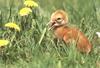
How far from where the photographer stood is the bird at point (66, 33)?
691 centimetres

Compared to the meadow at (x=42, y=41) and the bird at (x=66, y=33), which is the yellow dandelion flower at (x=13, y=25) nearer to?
the meadow at (x=42, y=41)

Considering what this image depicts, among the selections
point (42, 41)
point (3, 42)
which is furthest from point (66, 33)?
point (3, 42)

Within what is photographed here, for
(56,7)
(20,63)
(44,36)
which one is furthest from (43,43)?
(56,7)

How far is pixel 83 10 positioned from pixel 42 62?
2.14 m

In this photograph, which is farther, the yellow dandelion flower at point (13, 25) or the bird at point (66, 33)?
the yellow dandelion flower at point (13, 25)

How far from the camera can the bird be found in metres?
6.91

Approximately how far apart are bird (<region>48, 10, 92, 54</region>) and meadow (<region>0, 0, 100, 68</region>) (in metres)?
0.09

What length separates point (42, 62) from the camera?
645 centimetres

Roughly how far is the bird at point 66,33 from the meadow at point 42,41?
3.7 inches

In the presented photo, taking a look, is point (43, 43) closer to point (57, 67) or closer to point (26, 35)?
point (26, 35)

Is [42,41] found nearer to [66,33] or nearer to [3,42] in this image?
[66,33]

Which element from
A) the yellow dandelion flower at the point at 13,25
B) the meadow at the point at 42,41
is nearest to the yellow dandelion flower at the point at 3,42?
the meadow at the point at 42,41

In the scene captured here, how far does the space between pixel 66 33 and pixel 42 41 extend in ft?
1.20

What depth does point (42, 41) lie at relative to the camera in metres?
7.16
